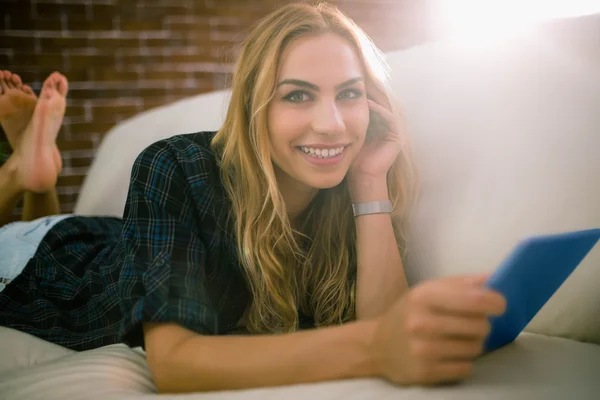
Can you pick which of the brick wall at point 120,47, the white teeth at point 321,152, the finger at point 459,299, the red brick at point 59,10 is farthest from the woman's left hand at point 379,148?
the red brick at point 59,10

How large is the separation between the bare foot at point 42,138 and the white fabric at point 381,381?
557 mm

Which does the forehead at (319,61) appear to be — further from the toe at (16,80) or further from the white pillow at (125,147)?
the toe at (16,80)

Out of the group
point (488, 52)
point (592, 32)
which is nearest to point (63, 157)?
point (488, 52)

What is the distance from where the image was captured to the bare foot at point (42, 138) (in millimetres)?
1021

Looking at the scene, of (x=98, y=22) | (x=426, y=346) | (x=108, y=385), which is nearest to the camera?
(x=426, y=346)

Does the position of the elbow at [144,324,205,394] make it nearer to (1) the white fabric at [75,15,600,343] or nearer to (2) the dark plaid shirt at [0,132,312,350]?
(2) the dark plaid shirt at [0,132,312,350]

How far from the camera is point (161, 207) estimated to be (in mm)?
556

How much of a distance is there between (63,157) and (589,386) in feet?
4.42

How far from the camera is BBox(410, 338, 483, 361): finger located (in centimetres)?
36

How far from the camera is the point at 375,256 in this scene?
621mm

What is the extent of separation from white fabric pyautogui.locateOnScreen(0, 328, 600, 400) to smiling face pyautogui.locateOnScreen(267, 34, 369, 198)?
0.24 metres

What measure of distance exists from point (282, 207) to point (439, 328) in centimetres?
28

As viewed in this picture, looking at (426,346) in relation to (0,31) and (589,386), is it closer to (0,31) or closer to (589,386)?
(589,386)

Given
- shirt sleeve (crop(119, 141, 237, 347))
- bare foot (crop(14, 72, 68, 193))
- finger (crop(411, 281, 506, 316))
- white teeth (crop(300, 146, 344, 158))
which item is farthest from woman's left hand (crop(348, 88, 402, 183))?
bare foot (crop(14, 72, 68, 193))
